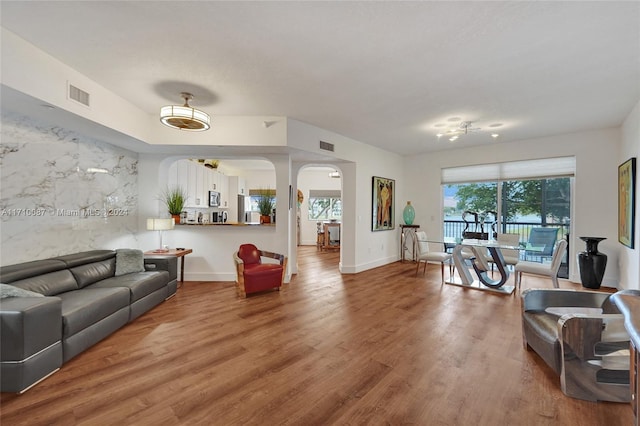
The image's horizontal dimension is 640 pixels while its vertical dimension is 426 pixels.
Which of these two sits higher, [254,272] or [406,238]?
[406,238]

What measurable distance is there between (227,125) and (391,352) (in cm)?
389

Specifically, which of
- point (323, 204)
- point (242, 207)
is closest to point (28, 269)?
point (242, 207)

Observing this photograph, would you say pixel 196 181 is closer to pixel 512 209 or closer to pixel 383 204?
pixel 383 204

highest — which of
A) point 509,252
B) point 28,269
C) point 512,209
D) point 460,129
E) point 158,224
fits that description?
point 460,129

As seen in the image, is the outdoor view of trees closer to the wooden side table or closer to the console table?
the console table

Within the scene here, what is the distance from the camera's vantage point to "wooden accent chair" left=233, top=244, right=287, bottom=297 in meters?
4.16

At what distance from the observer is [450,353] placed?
8.35 feet

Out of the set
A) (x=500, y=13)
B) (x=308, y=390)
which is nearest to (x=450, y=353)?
(x=308, y=390)

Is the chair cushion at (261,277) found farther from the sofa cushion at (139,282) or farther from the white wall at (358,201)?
the white wall at (358,201)

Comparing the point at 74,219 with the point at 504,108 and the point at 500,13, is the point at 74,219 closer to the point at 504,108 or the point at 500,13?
the point at 500,13

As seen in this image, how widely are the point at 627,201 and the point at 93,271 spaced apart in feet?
24.2

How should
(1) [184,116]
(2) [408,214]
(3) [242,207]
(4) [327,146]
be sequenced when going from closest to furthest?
(1) [184,116]
(4) [327,146]
(2) [408,214]
(3) [242,207]

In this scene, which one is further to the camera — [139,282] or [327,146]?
[327,146]

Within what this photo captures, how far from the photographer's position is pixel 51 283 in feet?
9.27
